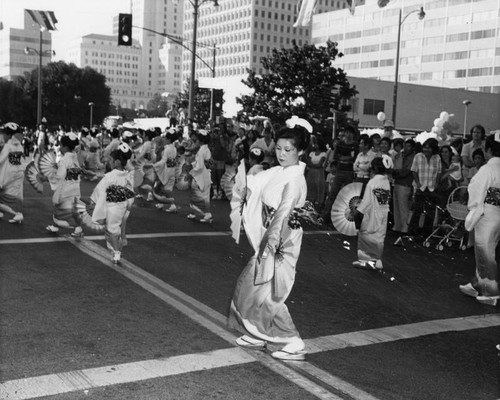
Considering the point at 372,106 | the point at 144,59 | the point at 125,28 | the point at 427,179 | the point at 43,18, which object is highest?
the point at 144,59

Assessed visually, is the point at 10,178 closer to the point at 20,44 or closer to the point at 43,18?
the point at 43,18

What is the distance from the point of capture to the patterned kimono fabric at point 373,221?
8.50 m

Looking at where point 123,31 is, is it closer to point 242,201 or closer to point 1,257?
point 1,257

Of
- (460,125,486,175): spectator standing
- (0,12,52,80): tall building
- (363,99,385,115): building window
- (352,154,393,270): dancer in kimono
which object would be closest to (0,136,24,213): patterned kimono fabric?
(352,154,393,270): dancer in kimono

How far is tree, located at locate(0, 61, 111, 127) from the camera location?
2901 inches

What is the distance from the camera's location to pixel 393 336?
547cm

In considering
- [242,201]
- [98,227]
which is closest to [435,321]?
[242,201]

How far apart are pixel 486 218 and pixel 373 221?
1840 millimetres

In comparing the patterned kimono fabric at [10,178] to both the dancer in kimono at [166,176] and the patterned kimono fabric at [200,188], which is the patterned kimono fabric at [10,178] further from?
the dancer in kimono at [166,176]

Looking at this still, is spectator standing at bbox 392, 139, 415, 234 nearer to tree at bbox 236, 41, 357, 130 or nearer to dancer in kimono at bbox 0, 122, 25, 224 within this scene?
dancer in kimono at bbox 0, 122, 25, 224

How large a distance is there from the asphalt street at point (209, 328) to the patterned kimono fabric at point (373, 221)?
0.30m

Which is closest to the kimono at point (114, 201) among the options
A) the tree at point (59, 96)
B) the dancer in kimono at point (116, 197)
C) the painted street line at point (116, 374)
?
the dancer in kimono at point (116, 197)

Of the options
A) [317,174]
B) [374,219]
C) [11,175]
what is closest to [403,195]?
[374,219]

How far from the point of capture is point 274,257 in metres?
4.82
